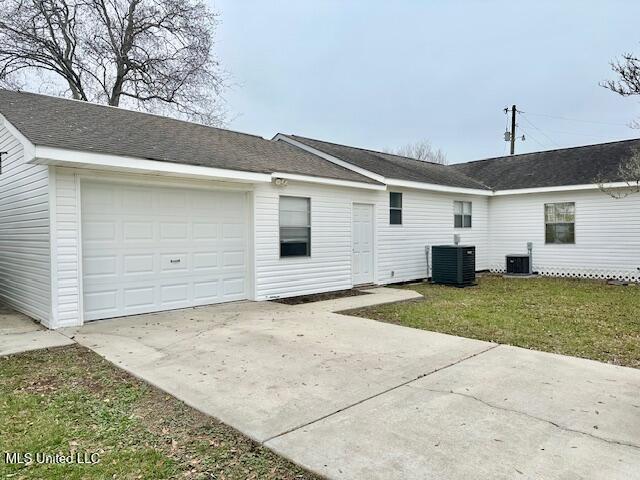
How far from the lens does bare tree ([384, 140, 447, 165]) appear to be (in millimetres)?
40188

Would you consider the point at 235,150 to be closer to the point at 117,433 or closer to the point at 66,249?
the point at 66,249

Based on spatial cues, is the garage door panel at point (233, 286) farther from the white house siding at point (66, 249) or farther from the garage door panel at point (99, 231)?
the white house siding at point (66, 249)

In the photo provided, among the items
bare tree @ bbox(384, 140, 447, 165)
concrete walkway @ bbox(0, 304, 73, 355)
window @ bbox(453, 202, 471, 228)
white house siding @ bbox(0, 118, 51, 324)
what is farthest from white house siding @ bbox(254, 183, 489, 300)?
bare tree @ bbox(384, 140, 447, 165)

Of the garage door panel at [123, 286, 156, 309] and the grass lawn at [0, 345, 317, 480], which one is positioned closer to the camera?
the grass lawn at [0, 345, 317, 480]

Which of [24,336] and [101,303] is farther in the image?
[101,303]

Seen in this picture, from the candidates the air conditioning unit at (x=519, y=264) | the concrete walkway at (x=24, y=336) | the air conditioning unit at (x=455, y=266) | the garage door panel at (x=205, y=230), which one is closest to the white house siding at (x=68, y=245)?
the concrete walkway at (x=24, y=336)

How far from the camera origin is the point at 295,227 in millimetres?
9734

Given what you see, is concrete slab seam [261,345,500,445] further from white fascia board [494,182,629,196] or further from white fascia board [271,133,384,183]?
white fascia board [494,182,629,196]

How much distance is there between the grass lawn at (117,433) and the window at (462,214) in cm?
1214

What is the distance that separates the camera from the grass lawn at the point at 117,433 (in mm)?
2693

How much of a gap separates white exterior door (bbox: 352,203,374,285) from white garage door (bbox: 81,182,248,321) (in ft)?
10.6

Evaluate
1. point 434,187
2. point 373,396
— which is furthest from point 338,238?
point 373,396

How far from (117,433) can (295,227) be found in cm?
682

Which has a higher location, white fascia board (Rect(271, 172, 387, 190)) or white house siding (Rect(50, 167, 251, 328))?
white fascia board (Rect(271, 172, 387, 190))
